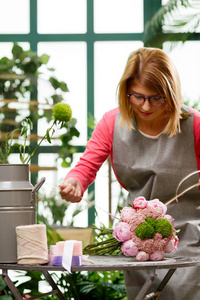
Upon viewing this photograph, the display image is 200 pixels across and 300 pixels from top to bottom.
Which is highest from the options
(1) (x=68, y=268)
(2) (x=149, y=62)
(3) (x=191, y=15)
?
(3) (x=191, y=15)

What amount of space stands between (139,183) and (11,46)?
2.83m

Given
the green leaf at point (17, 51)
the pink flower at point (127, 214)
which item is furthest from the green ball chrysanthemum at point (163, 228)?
the green leaf at point (17, 51)

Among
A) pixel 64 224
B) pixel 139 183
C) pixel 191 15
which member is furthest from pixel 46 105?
pixel 139 183

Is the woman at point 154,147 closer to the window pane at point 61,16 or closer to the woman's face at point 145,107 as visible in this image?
the woman's face at point 145,107

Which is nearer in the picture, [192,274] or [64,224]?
[192,274]

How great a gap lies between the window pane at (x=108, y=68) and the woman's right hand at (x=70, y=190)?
9.35ft

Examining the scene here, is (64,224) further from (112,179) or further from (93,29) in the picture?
(93,29)

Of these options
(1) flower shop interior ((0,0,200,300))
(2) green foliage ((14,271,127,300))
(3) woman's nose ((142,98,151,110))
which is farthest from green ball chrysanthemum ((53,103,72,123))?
(1) flower shop interior ((0,0,200,300))

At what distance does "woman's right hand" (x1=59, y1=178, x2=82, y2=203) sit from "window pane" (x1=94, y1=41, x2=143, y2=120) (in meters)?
2.85

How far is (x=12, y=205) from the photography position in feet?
4.83

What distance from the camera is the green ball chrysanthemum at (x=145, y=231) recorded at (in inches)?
57.0

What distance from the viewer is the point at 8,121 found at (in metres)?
4.30

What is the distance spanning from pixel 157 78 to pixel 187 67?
9.27 ft

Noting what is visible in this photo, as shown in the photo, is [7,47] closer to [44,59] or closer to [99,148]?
[44,59]
